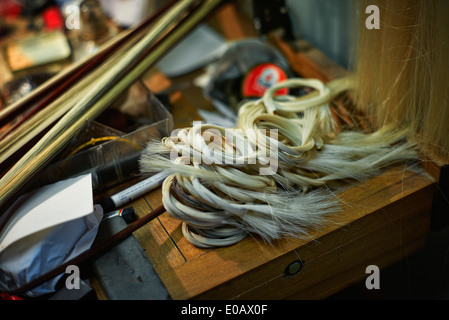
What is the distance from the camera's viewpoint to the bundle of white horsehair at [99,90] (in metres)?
0.74

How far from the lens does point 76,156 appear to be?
2.59 feet

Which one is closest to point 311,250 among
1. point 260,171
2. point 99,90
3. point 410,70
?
point 260,171

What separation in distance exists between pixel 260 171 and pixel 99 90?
0.34m

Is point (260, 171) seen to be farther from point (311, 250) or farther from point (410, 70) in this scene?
point (410, 70)

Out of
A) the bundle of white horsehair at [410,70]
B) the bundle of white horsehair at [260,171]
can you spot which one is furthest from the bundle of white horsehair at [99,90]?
the bundle of white horsehair at [410,70]

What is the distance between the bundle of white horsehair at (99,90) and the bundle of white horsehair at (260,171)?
15cm

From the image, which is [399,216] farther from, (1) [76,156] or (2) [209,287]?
(1) [76,156]

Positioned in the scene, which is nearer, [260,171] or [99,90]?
[260,171]

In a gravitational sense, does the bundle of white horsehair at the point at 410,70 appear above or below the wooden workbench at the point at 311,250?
above

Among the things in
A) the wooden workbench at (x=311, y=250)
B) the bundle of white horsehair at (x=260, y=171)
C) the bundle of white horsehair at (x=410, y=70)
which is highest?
the bundle of white horsehair at (x=410, y=70)

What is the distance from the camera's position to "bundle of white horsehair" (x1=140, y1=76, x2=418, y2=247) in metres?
0.69

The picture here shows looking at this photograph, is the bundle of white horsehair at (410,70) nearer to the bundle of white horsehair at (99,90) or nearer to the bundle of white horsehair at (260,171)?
the bundle of white horsehair at (260,171)

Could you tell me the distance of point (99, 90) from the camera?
32.8 inches

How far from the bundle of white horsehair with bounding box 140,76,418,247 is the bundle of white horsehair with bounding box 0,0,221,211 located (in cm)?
15
